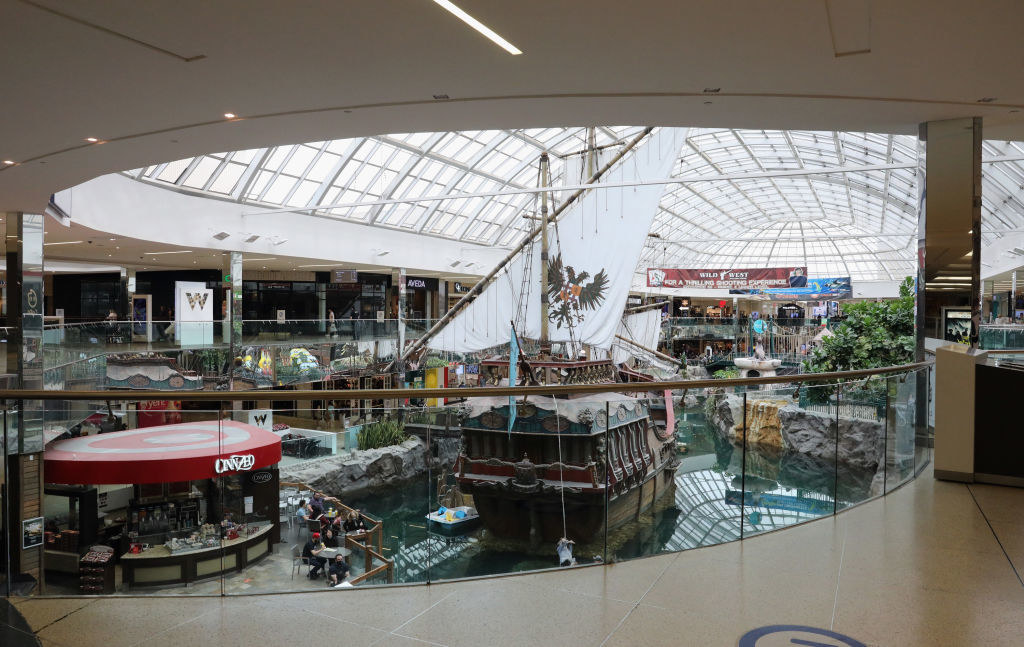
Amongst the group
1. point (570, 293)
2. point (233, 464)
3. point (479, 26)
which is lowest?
point (233, 464)

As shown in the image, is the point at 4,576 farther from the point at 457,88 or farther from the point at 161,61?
the point at 457,88

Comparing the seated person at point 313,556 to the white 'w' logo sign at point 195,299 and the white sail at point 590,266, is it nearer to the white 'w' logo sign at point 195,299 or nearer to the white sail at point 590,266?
the white sail at point 590,266

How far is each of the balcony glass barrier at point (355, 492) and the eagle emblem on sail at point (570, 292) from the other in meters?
13.7

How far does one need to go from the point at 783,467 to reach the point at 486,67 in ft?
12.2

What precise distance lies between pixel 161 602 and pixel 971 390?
18.1 feet

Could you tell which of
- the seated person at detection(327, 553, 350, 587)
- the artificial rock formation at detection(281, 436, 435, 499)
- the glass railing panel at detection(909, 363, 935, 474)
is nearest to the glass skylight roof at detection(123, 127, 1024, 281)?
the glass railing panel at detection(909, 363, 935, 474)

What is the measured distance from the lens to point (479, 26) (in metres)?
4.65

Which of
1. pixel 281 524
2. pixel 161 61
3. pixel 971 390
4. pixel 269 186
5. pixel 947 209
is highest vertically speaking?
pixel 269 186

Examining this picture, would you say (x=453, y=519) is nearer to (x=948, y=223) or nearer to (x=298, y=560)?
(x=298, y=560)

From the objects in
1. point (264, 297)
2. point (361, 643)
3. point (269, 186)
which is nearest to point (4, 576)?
point (361, 643)

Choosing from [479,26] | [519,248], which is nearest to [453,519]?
[479,26]

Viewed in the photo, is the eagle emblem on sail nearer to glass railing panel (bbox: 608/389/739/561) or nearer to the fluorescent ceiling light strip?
glass railing panel (bbox: 608/389/739/561)

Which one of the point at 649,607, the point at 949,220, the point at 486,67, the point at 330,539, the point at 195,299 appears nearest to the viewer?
the point at 649,607

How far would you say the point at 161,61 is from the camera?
5.27 m
